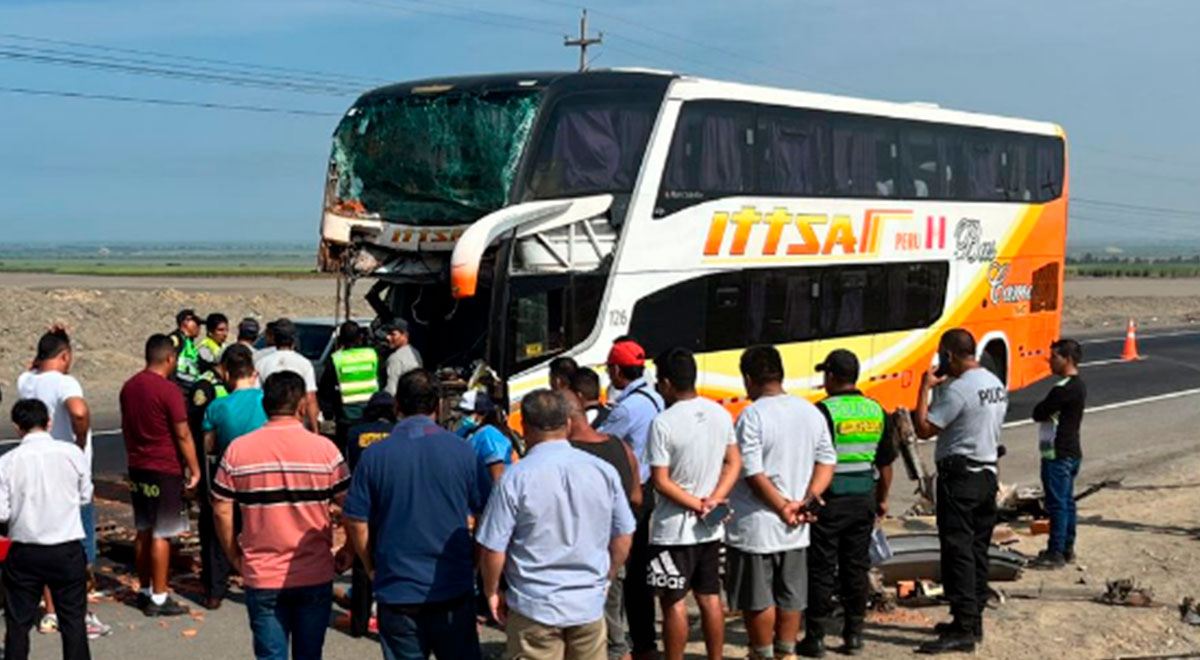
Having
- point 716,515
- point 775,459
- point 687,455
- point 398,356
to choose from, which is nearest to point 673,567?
point 716,515

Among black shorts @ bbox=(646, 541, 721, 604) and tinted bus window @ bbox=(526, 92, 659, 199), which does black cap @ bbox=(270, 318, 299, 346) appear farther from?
black shorts @ bbox=(646, 541, 721, 604)

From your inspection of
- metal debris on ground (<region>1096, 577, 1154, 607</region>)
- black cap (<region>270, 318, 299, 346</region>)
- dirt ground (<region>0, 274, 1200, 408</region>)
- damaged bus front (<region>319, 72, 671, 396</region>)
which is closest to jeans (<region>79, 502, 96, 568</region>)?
black cap (<region>270, 318, 299, 346</region>)

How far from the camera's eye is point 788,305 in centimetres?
1684

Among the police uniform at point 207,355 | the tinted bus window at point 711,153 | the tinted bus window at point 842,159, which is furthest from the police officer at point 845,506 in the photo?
the tinted bus window at point 711,153

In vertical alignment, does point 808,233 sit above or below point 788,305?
above

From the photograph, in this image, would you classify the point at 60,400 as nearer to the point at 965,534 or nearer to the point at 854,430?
the point at 854,430

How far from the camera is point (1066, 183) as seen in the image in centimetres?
2244

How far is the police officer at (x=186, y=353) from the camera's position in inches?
506

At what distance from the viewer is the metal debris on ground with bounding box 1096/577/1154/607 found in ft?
31.7

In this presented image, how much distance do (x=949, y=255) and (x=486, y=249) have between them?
8544mm

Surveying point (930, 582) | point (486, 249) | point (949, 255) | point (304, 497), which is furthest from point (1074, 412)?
point (949, 255)

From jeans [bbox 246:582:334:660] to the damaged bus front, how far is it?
21.8 feet

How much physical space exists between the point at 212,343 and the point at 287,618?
662 cm

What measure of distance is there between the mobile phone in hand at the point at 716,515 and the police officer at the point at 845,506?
774mm
